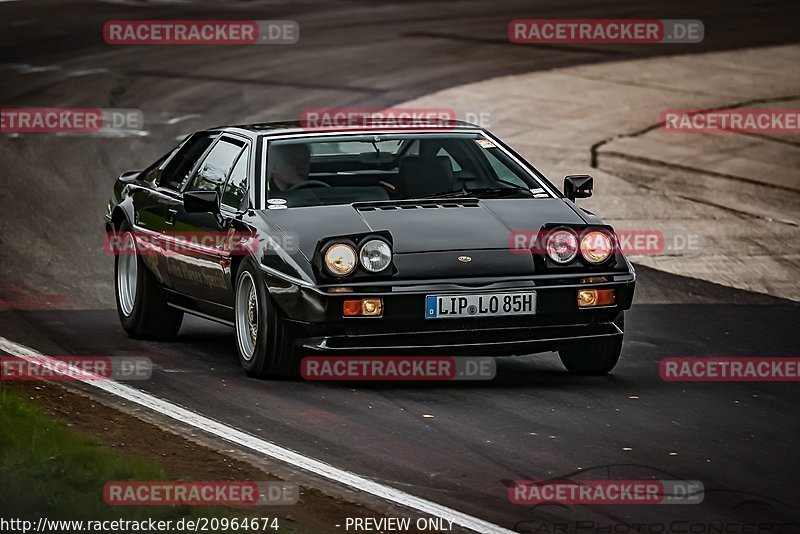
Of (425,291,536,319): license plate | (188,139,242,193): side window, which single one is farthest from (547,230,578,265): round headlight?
(188,139,242,193): side window

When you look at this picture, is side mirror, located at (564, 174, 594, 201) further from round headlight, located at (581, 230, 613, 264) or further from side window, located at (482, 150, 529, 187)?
round headlight, located at (581, 230, 613, 264)

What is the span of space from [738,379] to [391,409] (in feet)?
7.07

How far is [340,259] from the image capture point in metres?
8.60

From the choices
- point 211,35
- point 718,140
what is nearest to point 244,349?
point 718,140

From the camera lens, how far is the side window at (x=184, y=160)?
1067 cm

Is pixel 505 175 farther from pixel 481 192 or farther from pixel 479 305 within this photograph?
pixel 479 305

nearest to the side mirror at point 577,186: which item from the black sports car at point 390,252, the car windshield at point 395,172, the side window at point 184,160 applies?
the black sports car at point 390,252

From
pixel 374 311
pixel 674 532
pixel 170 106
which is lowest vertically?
pixel 674 532

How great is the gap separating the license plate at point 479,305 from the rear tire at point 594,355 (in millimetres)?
543

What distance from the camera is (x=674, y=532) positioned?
6117mm

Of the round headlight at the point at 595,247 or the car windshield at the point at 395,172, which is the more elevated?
the car windshield at the point at 395,172

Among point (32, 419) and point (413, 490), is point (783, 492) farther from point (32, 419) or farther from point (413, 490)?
point (32, 419)

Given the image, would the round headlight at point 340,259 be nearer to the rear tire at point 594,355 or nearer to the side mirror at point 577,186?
the rear tire at point 594,355

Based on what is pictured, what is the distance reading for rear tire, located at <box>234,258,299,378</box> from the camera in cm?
883
